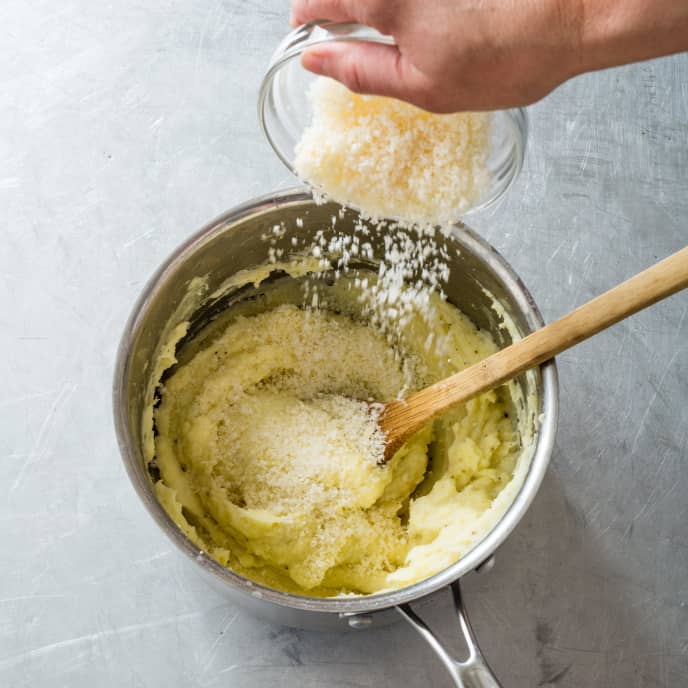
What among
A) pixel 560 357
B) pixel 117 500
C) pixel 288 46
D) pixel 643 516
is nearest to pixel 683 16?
pixel 288 46

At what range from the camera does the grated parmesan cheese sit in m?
0.97

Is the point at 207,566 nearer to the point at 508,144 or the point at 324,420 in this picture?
the point at 324,420

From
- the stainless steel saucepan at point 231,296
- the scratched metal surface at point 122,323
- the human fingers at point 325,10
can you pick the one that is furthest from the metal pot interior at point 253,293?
the human fingers at point 325,10

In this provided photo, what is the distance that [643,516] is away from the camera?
1.26m

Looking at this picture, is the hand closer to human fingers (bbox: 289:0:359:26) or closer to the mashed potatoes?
human fingers (bbox: 289:0:359:26)

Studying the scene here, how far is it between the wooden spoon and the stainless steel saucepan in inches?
1.5

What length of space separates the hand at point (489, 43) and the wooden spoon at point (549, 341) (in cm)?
26

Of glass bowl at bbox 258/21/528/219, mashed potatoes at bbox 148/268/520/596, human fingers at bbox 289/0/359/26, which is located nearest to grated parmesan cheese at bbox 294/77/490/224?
glass bowl at bbox 258/21/528/219

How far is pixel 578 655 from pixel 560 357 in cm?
47

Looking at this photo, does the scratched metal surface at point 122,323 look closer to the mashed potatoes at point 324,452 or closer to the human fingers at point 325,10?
the mashed potatoes at point 324,452

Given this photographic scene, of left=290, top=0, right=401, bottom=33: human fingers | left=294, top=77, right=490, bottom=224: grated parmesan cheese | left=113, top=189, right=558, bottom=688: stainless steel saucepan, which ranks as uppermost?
left=290, top=0, right=401, bottom=33: human fingers

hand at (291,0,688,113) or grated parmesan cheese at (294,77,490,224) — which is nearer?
hand at (291,0,688,113)

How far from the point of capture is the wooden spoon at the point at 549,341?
0.92 metres

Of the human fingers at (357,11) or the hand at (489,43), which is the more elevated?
the human fingers at (357,11)
